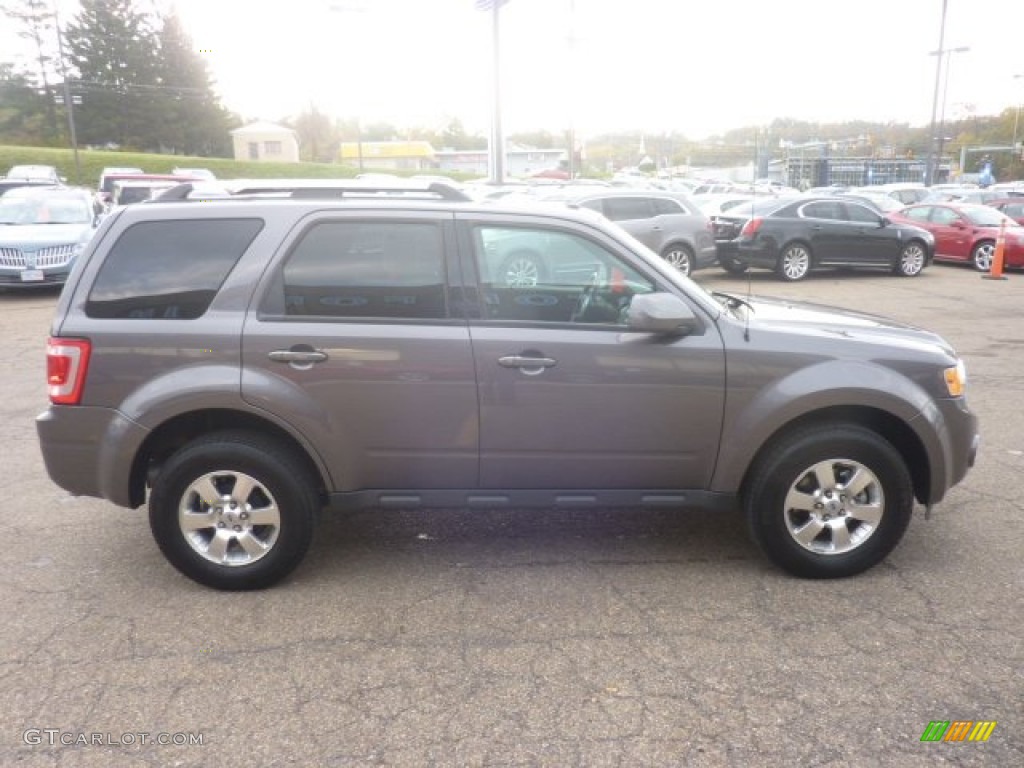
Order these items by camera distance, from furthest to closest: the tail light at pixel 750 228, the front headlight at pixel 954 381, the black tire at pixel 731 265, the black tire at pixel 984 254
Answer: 1. the black tire at pixel 984 254
2. the black tire at pixel 731 265
3. the tail light at pixel 750 228
4. the front headlight at pixel 954 381

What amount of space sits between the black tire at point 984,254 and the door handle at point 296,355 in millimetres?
17679

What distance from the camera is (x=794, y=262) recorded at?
15430 mm

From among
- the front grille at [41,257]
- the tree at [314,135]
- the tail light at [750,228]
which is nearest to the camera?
the front grille at [41,257]

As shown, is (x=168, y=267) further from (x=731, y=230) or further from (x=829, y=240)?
(x=829, y=240)

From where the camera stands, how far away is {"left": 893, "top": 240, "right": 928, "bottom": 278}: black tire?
53.4 ft

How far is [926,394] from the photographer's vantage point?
3.82 m

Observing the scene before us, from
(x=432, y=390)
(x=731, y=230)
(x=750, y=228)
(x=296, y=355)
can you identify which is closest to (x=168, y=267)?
(x=296, y=355)

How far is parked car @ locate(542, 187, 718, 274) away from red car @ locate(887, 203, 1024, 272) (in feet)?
21.3

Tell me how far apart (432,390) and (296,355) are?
62 cm

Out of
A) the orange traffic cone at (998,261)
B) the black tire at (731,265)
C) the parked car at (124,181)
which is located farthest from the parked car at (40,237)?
the orange traffic cone at (998,261)

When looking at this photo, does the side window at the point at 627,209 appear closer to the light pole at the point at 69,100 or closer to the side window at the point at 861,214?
the side window at the point at 861,214

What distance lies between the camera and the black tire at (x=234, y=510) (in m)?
3.67

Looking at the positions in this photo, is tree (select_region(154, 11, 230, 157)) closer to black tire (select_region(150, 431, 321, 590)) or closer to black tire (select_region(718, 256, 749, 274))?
black tire (select_region(718, 256, 749, 274))

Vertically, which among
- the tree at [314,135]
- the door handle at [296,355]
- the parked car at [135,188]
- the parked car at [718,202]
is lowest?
the door handle at [296,355]
